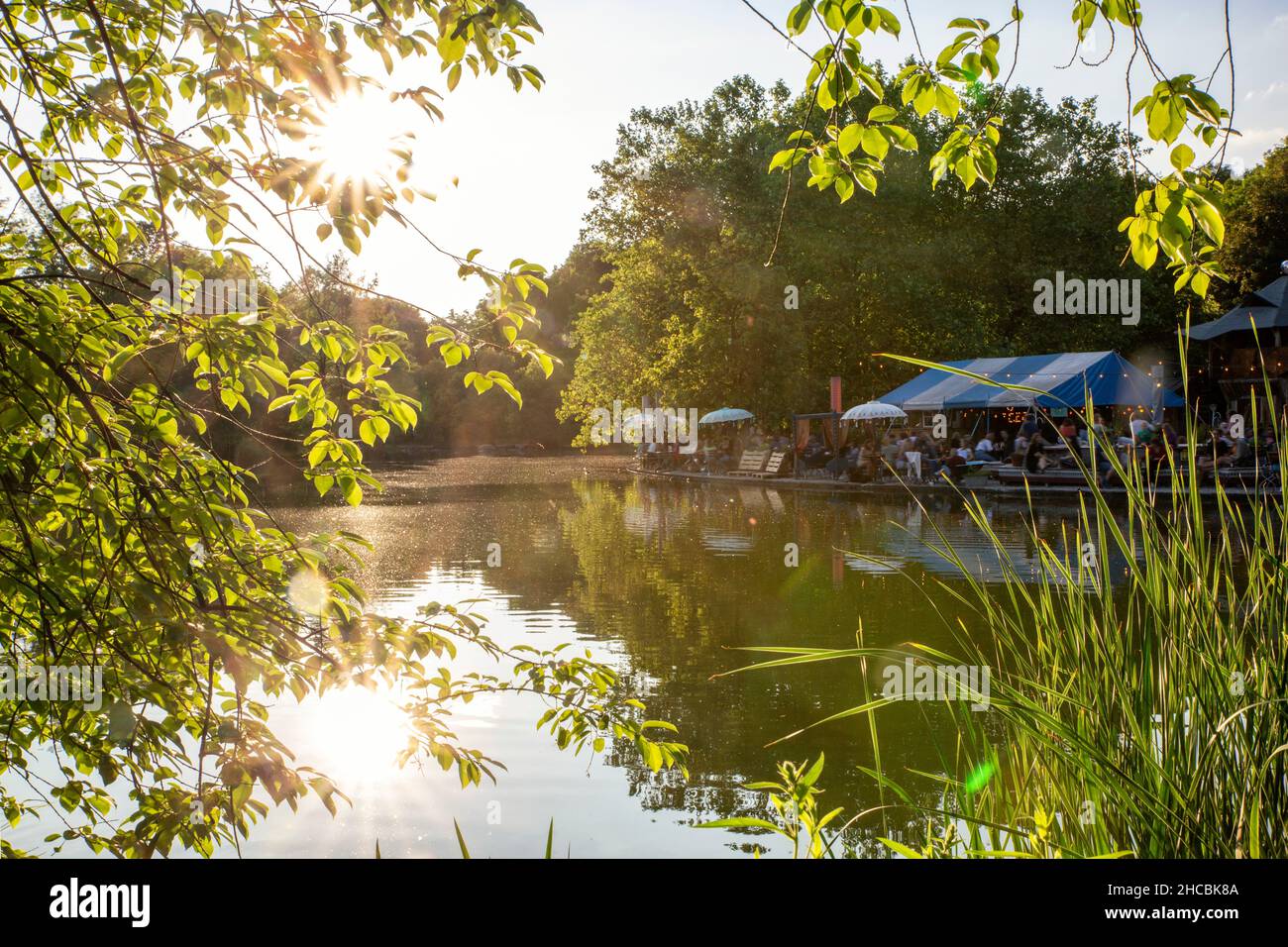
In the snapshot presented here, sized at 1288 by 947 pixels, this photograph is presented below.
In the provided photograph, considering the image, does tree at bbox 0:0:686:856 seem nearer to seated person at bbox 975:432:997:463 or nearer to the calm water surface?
the calm water surface

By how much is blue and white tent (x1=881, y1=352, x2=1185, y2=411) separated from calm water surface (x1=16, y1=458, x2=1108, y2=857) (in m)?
9.27

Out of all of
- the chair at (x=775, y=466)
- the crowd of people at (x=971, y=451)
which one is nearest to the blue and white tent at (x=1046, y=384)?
the crowd of people at (x=971, y=451)

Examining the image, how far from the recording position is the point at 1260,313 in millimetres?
30750

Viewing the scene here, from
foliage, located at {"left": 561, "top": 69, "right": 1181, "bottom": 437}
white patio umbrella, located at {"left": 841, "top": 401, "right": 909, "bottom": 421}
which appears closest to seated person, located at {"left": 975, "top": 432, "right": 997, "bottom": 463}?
white patio umbrella, located at {"left": 841, "top": 401, "right": 909, "bottom": 421}

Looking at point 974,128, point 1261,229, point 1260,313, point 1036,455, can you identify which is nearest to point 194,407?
point 974,128

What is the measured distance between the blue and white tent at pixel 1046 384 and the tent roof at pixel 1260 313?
2177 millimetres

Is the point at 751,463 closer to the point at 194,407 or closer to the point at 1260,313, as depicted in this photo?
the point at 1260,313

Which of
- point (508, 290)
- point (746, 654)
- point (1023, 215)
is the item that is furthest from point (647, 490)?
point (508, 290)

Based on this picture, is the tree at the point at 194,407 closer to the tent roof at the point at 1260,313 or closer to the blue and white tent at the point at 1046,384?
the blue and white tent at the point at 1046,384

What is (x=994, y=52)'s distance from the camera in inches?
111

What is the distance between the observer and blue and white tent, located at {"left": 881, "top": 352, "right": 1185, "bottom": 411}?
100 ft

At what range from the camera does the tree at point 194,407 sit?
286 cm

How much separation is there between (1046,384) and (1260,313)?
21.7 ft

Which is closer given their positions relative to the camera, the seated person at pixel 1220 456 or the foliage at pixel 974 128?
the foliage at pixel 974 128
